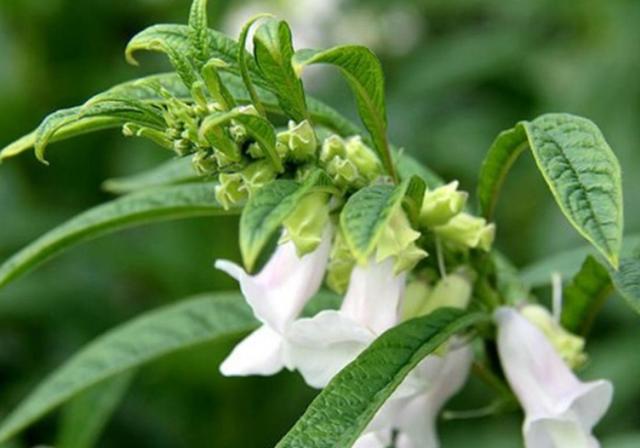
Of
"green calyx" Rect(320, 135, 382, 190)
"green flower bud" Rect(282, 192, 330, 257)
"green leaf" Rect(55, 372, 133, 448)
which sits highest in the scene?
"green calyx" Rect(320, 135, 382, 190)

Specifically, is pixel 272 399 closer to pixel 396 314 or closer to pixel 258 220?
pixel 396 314

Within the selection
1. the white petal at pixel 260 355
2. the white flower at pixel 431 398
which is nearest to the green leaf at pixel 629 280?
the white flower at pixel 431 398

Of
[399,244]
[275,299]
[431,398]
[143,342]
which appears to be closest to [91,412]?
[143,342]

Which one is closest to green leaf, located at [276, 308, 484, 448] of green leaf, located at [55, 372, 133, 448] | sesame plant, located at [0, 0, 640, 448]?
sesame plant, located at [0, 0, 640, 448]

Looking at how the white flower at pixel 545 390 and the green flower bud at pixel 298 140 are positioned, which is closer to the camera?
the green flower bud at pixel 298 140

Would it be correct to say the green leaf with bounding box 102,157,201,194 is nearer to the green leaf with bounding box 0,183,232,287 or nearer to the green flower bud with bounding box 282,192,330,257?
the green leaf with bounding box 0,183,232,287

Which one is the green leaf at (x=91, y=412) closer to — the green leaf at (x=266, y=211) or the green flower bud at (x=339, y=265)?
the green flower bud at (x=339, y=265)

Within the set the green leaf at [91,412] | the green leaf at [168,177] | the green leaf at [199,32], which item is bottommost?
the green leaf at [91,412]
